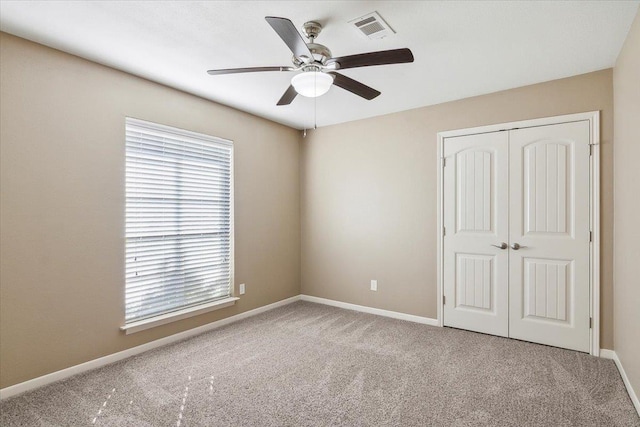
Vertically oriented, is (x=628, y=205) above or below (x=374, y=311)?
above

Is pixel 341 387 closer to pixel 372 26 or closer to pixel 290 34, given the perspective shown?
pixel 290 34

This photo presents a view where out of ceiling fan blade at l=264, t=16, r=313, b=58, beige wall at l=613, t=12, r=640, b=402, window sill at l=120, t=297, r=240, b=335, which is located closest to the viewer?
ceiling fan blade at l=264, t=16, r=313, b=58

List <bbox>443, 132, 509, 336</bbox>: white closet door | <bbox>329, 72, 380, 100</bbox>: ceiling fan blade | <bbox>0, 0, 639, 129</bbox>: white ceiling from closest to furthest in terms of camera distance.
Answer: <bbox>0, 0, 639, 129</bbox>: white ceiling → <bbox>329, 72, 380, 100</bbox>: ceiling fan blade → <bbox>443, 132, 509, 336</bbox>: white closet door

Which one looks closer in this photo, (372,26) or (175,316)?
(372,26)

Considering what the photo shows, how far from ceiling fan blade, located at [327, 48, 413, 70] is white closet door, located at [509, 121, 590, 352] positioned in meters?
2.02

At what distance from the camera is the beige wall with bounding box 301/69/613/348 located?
9.84 feet

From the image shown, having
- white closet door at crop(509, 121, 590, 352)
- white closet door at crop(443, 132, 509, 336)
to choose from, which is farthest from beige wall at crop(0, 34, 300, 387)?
white closet door at crop(509, 121, 590, 352)

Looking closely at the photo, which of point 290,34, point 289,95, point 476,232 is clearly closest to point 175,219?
point 289,95

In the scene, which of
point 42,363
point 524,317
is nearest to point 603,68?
point 524,317

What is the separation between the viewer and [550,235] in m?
3.15

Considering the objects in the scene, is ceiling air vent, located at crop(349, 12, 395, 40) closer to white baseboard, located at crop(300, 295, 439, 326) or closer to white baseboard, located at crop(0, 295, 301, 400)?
white baseboard, located at crop(300, 295, 439, 326)

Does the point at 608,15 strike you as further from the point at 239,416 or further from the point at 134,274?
the point at 134,274

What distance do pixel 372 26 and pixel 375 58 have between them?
400 mm

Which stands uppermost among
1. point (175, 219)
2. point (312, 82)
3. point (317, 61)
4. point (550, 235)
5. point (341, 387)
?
point (317, 61)
